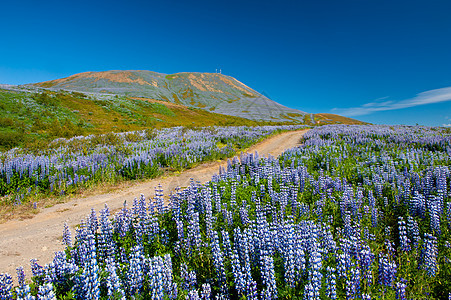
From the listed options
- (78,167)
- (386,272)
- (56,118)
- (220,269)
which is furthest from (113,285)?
(56,118)

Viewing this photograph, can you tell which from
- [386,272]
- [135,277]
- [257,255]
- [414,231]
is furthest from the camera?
[414,231]

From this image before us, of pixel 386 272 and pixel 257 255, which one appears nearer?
pixel 386 272

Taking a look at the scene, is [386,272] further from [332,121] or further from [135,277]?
[332,121]

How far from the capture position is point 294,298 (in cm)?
285

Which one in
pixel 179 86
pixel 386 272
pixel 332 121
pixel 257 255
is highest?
pixel 179 86

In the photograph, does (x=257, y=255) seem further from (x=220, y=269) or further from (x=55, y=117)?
(x=55, y=117)

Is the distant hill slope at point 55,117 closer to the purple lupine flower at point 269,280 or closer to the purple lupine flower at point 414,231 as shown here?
the purple lupine flower at point 269,280

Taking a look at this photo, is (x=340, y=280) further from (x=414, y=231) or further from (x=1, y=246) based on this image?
(x=1, y=246)

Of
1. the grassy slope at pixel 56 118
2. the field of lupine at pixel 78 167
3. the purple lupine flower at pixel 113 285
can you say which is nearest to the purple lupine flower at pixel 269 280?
the purple lupine flower at pixel 113 285

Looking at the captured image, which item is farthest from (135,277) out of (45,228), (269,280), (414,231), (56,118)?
(56,118)

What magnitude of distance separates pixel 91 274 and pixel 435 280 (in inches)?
205

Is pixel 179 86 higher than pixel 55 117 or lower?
higher

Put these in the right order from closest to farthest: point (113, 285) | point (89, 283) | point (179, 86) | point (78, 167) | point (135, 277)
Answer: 1. point (89, 283)
2. point (113, 285)
3. point (135, 277)
4. point (78, 167)
5. point (179, 86)

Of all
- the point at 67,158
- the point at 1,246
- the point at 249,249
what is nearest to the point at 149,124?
the point at 67,158
